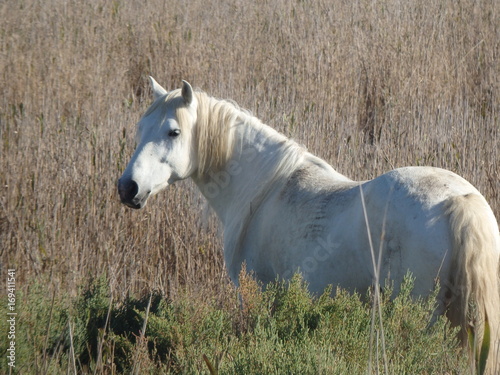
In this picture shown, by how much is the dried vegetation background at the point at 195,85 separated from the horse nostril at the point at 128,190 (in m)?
0.54

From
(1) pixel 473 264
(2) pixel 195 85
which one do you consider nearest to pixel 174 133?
(1) pixel 473 264

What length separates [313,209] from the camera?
3.12 meters

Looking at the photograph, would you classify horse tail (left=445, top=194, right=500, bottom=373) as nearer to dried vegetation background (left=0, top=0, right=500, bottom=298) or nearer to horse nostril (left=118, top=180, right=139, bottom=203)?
horse nostril (left=118, top=180, right=139, bottom=203)

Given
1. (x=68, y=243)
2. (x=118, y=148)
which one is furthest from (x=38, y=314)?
(x=118, y=148)

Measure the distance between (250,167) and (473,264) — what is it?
1436 millimetres

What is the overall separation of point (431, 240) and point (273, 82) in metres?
5.00

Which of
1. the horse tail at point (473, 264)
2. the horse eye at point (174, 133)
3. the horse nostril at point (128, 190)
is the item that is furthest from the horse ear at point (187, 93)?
the horse tail at point (473, 264)

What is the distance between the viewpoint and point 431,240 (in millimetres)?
2584

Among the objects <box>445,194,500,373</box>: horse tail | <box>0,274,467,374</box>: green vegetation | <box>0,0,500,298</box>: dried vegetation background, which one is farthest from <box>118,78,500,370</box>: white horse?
<box>0,0,500,298</box>: dried vegetation background

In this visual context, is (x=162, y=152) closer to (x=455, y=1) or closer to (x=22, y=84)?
(x=22, y=84)

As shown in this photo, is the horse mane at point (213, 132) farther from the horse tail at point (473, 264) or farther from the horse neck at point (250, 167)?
the horse tail at point (473, 264)

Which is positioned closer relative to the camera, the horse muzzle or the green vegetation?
the green vegetation

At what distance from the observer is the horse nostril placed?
3.25m

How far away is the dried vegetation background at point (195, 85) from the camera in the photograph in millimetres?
4324
